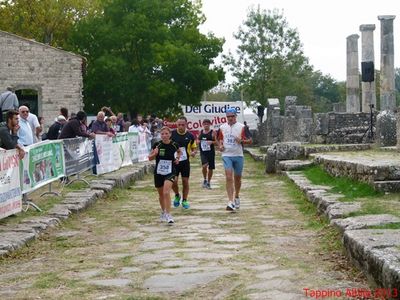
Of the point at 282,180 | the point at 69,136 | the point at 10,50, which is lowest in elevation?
the point at 282,180

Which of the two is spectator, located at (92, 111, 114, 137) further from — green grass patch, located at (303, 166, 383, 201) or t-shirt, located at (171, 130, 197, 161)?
t-shirt, located at (171, 130, 197, 161)

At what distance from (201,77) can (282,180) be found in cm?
2893

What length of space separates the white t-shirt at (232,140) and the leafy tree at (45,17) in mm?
39728

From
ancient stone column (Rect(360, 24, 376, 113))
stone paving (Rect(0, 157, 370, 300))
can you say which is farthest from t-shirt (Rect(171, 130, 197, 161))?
ancient stone column (Rect(360, 24, 376, 113))

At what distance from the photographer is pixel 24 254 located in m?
9.02

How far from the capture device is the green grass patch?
12.0 m

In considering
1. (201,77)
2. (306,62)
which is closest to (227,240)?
(201,77)

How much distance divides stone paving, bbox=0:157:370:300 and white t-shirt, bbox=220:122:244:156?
951 mm

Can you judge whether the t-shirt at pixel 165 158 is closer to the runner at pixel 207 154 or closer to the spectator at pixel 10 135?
the spectator at pixel 10 135

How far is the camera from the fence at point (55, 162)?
10867 millimetres

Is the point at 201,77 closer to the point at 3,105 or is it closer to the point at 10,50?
the point at 10,50

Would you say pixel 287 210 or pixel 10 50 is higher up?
pixel 10 50

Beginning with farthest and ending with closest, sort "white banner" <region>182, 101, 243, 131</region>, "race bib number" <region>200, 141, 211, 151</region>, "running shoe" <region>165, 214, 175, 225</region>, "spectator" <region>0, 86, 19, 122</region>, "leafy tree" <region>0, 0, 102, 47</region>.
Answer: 1. "leafy tree" <region>0, 0, 102, 47</region>
2. "white banner" <region>182, 101, 243, 131</region>
3. "race bib number" <region>200, 141, 211, 151</region>
4. "spectator" <region>0, 86, 19, 122</region>
5. "running shoe" <region>165, 214, 175, 225</region>

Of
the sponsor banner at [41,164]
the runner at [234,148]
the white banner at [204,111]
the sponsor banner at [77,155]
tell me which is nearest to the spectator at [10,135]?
the sponsor banner at [41,164]
